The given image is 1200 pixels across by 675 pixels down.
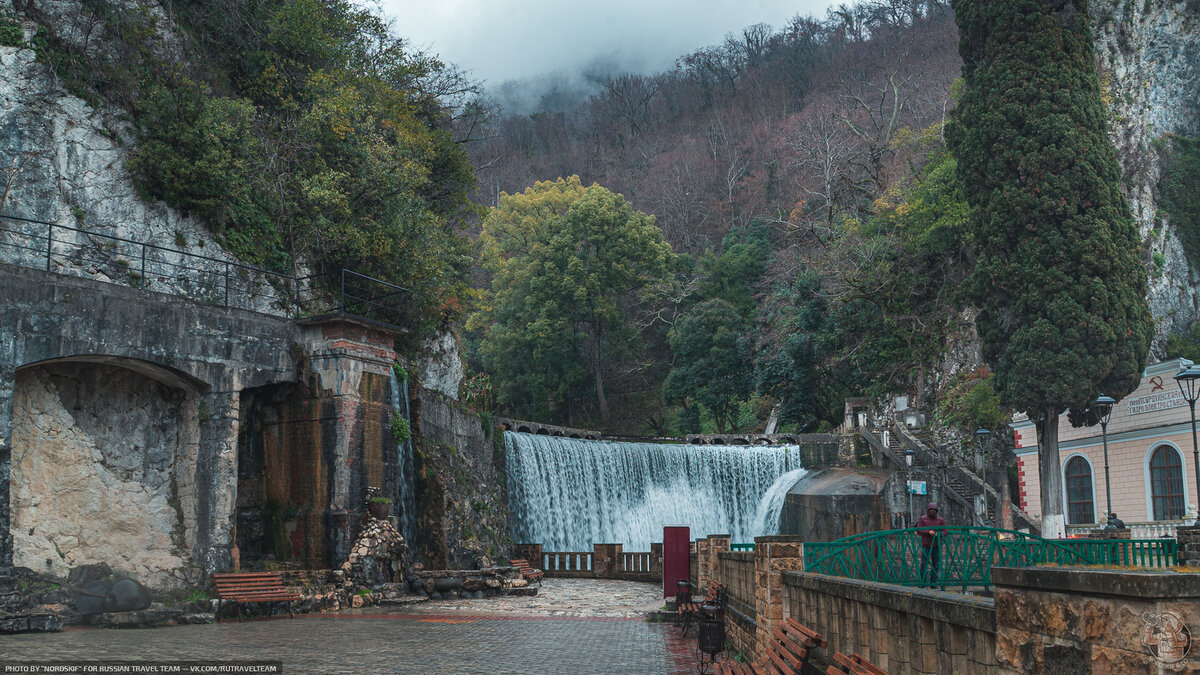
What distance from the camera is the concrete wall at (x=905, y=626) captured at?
4730 mm

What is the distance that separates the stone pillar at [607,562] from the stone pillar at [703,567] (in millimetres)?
7298

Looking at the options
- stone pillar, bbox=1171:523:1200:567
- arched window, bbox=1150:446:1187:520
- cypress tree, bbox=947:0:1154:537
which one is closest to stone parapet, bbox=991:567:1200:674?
stone pillar, bbox=1171:523:1200:567

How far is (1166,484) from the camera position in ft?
90.3

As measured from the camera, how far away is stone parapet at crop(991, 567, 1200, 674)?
11.0ft

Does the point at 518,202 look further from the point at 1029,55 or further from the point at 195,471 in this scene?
the point at 195,471

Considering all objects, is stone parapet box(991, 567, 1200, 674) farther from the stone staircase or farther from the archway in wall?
the stone staircase

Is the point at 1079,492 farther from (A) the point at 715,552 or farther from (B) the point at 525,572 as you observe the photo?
(A) the point at 715,552

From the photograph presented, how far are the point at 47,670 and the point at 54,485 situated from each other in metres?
8.40

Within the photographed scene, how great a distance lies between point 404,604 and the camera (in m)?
19.7

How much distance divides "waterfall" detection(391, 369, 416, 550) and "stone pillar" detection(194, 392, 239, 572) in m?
3.98

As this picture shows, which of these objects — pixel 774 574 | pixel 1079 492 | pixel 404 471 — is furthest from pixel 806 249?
pixel 774 574

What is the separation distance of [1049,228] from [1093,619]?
2744 cm

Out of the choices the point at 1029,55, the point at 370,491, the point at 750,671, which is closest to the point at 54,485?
the point at 370,491

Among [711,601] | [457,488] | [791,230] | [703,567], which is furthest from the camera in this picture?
[791,230]
